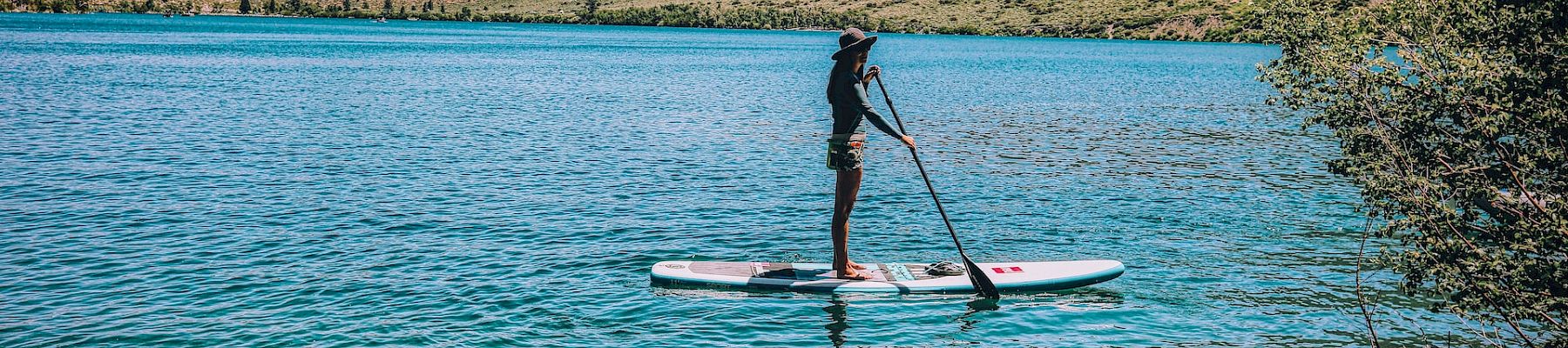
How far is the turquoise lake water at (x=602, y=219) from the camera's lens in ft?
51.7

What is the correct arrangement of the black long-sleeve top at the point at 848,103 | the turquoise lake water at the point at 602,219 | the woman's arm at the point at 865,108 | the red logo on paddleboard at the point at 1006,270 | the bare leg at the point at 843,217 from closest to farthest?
the woman's arm at the point at 865,108 → the black long-sleeve top at the point at 848,103 → the turquoise lake water at the point at 602,219 → the bare leg at the point at 843,217 → the red logo on paddleboard at the point at 1006,270

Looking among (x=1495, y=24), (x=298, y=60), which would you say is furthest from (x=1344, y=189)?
(x=298, y=60)

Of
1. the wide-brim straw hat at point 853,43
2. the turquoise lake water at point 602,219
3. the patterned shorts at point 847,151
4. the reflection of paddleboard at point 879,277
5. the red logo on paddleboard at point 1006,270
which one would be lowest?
the turquoise lake water at point 602,219

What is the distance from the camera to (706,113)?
5228 cm

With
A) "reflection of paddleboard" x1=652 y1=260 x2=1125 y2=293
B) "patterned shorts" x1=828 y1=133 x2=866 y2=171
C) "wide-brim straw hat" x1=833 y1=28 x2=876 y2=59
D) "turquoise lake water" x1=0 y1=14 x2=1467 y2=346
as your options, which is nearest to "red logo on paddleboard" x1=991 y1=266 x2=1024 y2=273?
"reflection of paddleboard" x1=652 y1=260 x2=1125 y2=293

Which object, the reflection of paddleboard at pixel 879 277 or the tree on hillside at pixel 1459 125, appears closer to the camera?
the tree on hillside at pixel 1459 125

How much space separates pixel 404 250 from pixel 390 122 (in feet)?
85.9

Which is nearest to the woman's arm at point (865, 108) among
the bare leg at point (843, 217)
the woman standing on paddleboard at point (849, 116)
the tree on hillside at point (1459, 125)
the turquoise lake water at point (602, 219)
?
the woman standing on paddleboard at point (849, 116)

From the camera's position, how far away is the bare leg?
15898 mm

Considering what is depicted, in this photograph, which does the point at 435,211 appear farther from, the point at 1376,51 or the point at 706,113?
the point at 706,113

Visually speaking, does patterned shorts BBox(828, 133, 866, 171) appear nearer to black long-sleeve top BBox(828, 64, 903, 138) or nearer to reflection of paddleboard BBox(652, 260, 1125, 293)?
black long-sleeve top BBox(828, 64, 903, 138)

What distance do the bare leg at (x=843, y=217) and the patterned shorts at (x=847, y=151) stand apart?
0.12 meters

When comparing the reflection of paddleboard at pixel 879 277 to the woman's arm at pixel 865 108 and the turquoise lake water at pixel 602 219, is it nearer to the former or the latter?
the turquoise lake water at pixel 602 219

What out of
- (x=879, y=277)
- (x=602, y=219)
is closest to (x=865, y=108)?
(x=879, y=277)
